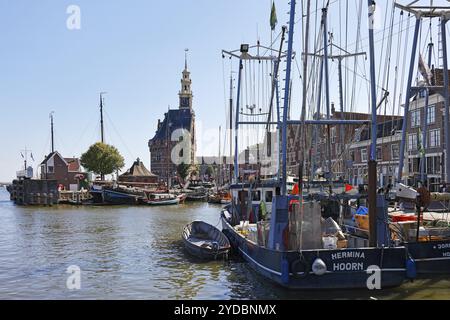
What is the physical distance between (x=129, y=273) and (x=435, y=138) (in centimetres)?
4055

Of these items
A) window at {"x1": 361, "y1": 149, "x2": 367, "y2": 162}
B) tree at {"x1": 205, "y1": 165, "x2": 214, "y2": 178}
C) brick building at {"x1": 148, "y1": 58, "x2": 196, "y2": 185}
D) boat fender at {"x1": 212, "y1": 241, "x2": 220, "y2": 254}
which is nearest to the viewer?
boat fender at {"x1": 212, "y1": 241, "x2": 220, "y2": 254}

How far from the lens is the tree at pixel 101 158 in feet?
323

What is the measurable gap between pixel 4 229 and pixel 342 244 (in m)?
32.3

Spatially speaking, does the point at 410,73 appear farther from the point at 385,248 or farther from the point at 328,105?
the point at 385,248

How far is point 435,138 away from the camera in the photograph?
5216 cm

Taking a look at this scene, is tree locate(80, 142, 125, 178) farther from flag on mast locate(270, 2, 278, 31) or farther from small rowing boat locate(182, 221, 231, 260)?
flag on mast locate(270, 2, 278, 31)

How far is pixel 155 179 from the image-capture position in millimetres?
115625

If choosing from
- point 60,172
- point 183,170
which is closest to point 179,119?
point 183,170

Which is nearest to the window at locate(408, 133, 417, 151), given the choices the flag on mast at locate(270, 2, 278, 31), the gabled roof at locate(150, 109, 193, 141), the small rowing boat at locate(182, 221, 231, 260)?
the flag on mast at locate(270, 2, 278, 31)

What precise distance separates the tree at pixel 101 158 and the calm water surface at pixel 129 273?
2400 inches

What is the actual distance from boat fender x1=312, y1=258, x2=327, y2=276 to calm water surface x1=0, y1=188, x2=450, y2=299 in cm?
95

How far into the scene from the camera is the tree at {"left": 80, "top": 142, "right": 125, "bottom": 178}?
98.4m
